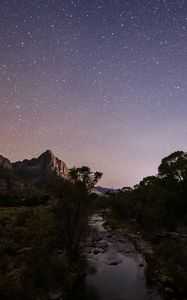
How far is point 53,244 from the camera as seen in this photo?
3416 cm

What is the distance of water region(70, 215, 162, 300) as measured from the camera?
24125 millimetres

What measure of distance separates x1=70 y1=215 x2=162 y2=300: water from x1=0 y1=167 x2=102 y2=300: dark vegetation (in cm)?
138

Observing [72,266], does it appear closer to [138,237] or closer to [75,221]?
[75,221]

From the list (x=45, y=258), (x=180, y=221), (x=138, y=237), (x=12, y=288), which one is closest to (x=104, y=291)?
(x=45, y=258)

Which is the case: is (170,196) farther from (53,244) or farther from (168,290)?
Result: (168,290)

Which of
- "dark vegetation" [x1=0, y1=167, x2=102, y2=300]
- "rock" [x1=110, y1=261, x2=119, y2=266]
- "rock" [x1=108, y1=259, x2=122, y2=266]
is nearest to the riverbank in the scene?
"rock" [x1=108, y1=259, x2=122, y2=266]

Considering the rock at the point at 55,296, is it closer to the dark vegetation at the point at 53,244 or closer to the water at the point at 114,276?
the dark vegetation at the point at 53,244

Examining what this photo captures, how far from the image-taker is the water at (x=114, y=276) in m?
24.1

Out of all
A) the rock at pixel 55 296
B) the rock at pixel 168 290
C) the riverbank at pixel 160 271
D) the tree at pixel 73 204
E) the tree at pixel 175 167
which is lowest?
the rock at pixel 55 296

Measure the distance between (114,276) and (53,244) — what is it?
26.3 feet

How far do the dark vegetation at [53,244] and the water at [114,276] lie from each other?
54.3 inches

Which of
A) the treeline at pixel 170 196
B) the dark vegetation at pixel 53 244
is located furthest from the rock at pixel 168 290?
the treeline at pixel 170 196

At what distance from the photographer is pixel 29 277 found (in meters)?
23.3

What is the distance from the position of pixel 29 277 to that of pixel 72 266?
7.26 meters
